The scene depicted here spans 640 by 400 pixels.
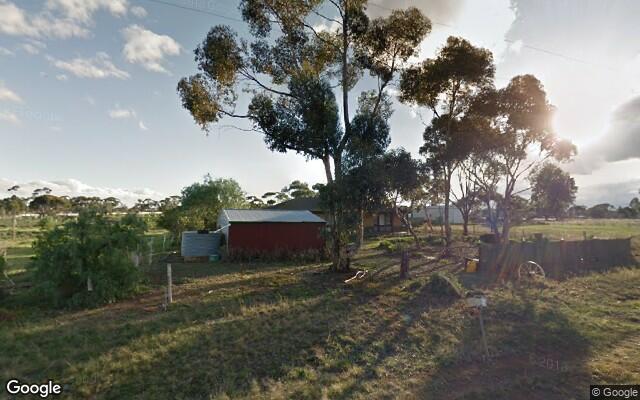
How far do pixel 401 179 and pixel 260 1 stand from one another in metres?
9.79

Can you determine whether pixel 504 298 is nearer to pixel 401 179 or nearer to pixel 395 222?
pixel 401 179

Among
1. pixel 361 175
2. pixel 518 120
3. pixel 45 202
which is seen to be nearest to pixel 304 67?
pixel 361 175

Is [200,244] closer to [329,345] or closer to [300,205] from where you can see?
[329,345]

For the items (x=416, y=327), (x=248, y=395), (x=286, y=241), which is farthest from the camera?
(x=286, y=241)

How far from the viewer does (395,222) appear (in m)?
36.0

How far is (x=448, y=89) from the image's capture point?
18906mm

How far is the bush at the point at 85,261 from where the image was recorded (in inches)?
337

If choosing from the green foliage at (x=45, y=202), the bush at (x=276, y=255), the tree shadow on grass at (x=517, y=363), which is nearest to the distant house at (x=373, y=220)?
the bush at (x=276, y=255)

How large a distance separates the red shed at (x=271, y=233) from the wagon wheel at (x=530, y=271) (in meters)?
9.29

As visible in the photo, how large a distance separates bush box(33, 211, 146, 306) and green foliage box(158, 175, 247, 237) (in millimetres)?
14801

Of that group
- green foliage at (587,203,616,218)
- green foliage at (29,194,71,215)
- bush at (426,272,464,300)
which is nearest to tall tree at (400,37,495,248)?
bush at (426,272,464,300)

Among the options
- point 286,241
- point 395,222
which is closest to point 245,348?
point 286,241

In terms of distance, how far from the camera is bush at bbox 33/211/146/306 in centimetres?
856

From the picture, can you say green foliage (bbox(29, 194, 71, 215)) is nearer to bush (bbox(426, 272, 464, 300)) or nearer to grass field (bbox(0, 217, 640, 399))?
grass field (bbox(0, 217, 640, 399))
